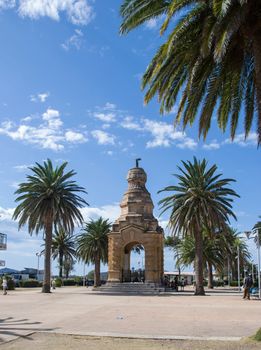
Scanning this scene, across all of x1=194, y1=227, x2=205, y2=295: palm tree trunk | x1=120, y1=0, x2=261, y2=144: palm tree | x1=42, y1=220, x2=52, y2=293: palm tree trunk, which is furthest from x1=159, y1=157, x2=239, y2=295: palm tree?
x1=120, y1=0, x2=261, y2=144: palm tree

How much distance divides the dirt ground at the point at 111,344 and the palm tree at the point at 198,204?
26.3 meters

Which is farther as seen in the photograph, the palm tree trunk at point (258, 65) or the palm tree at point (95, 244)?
the palm tree at point (95, 244)

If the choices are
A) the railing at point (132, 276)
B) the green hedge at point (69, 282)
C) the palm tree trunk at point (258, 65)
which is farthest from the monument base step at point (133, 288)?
the palm tree trunk at point (258, 65)

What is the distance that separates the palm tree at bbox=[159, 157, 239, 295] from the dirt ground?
2626 cm

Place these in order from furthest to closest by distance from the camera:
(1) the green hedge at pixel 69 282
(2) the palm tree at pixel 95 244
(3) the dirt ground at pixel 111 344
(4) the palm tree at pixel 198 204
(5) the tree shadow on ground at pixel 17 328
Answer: (1) the green hedge at pixel 69 282
(2) the palm tree at pixel 95 244
(4) the palm tree at pixel 198 204
(5) the tree shadow on ground at pixel 17 328
(3) the dirt ground at pixel 111 344

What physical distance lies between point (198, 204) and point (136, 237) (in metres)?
9.82

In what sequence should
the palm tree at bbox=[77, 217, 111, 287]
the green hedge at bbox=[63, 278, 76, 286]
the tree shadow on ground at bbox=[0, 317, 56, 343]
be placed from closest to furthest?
the tree shadow on ground at bbox=[0, 317, 56, 343], the palm tree at bbox=[77, 217, 111, 287], the green hedge at bbox=[63, 278, 76, 286]

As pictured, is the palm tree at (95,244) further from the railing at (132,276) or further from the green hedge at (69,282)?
the green hedge at (69,282)

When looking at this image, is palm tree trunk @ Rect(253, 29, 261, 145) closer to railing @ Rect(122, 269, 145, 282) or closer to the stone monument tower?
the stone monument tower

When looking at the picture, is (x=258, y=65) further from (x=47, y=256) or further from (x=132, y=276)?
(x=132, y=276)

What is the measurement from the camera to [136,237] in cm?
4625

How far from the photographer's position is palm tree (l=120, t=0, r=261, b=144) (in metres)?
12.2

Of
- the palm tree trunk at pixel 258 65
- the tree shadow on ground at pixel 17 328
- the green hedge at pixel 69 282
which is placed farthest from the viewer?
the green hedge at pixel 69 282

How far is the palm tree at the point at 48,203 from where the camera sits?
41.3m
